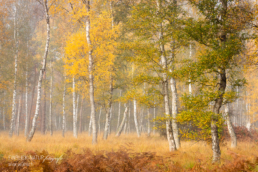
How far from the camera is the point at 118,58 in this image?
588 inches

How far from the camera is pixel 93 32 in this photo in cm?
1255

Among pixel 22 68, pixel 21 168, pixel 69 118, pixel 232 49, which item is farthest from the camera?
pixel 69 118

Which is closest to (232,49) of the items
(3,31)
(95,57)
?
(95,57)

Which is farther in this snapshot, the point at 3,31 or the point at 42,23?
the point at 42,23

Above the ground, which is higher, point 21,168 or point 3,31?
point 3,31

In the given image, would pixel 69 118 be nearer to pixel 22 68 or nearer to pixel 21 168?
pixel 22 68

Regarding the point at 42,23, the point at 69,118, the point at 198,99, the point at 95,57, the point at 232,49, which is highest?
the point at 42,23

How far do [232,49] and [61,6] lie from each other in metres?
10.7

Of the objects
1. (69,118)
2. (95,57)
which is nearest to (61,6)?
(95,57)

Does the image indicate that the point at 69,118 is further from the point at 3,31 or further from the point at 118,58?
the point at 118,58

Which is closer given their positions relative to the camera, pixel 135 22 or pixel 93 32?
pixel 135 22

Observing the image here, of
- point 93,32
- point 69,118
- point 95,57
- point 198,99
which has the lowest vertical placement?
point 69,118

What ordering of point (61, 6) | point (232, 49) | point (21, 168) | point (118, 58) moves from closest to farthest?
point (21, 168) → point (232, 49) → point (61, 6) → point (118, 58)

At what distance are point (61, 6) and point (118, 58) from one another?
18.3ft
